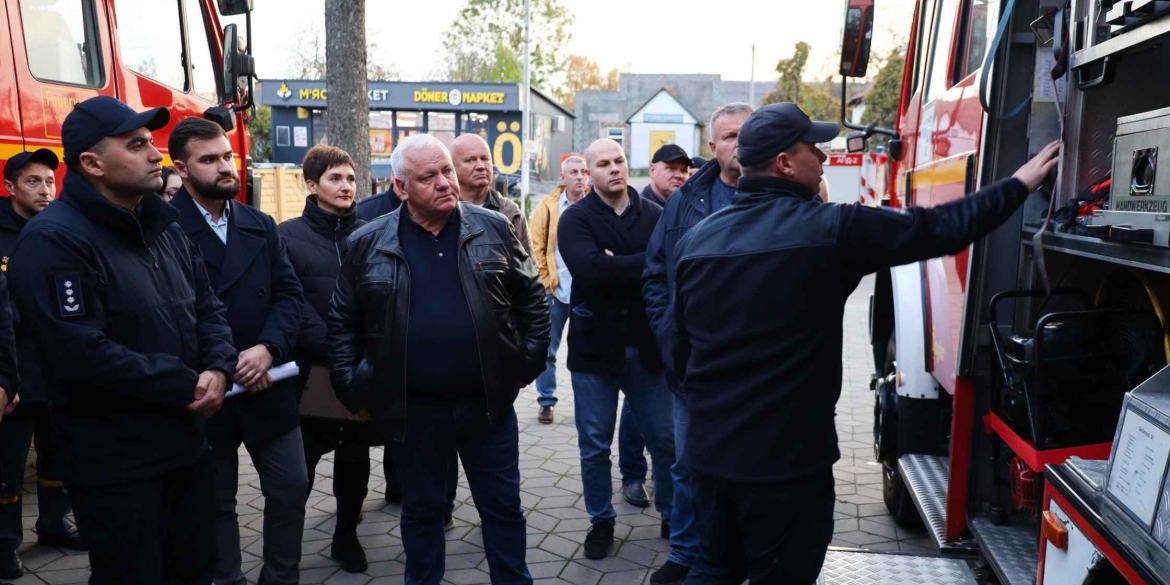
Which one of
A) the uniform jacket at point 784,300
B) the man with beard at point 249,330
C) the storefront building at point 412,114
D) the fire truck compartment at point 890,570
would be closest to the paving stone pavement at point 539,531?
the man with beard at point 249,330

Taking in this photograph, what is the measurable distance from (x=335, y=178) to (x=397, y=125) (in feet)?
119

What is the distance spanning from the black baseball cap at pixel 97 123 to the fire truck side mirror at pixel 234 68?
3195 mm

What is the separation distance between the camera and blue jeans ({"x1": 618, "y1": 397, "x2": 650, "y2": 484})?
16.4 ft

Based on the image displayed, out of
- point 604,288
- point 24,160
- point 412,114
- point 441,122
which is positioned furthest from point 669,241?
point 412,114

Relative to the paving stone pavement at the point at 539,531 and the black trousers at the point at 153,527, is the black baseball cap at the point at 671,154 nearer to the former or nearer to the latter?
the paving stone pavement at the point at 539,531

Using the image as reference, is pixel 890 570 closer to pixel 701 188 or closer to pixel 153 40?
pixel 701 188

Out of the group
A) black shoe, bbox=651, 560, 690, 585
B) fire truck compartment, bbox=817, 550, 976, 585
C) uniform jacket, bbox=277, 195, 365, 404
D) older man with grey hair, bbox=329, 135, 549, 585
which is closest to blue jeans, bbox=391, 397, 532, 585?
older man with grey hair, bbox=329, 135, 549, 585

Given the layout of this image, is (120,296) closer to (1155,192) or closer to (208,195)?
(208,195)

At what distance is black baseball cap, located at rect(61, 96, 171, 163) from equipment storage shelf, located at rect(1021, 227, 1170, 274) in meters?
2.54

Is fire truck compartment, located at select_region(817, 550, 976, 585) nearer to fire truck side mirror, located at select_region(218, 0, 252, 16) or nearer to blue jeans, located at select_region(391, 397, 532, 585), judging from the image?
blue jeans, located at select_region(391, 397, 532, 585)

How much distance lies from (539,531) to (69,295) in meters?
2.60

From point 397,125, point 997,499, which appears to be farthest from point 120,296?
point 397,125

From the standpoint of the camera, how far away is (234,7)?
6.18 meters

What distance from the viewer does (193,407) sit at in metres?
2.99
